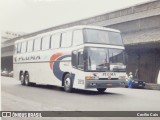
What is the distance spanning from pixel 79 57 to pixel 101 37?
0.91m

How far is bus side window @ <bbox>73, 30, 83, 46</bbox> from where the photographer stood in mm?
9446

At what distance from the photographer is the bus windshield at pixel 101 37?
939 centimetres

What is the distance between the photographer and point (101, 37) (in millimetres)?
9500

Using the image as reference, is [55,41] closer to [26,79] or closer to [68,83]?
[68,83]

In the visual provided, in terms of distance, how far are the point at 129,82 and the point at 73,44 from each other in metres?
6.21

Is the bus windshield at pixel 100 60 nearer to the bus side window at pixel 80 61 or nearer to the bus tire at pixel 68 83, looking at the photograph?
the bus side window at pixel 80 61

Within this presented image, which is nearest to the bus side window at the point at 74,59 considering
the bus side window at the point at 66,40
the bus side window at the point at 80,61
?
the bus side window at the point at 80,61

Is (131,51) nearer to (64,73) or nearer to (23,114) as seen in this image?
(64,73)

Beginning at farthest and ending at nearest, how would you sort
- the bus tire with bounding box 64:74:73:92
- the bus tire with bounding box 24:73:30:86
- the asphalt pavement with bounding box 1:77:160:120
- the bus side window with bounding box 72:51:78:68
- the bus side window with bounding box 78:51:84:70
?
the bus tire with bounding box 24:73:30:86
the bus tire with bounding box 64:74:73:92
the bus side window with bounding box 72:51:78:68
the bus side window with bounding box 78:51:84:70
the asphalt pavement with bounding box 1:77:160:120

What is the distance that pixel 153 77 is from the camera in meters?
17.0

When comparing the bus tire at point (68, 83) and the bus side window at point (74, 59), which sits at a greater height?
the bus side window at point (74, 59)

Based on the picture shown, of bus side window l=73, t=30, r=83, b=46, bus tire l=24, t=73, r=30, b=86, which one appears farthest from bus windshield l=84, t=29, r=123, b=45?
bus tire l=24, t=73, r=30, b=86

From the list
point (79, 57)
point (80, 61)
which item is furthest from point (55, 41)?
point (80, 61)

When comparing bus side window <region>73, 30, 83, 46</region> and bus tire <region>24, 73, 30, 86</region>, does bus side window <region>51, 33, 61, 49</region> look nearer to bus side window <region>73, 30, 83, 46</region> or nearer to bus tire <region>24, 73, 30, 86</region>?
bus side window <region>73, 30, 83, 46</region>
